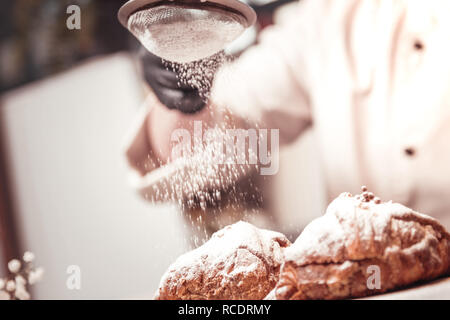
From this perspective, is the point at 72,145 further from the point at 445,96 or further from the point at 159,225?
the point at 445,96

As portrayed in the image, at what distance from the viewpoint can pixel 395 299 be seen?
68cm

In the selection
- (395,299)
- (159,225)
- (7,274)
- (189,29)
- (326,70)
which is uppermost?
(189,29)

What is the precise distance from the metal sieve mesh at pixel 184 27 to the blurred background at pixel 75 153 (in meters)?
0.41

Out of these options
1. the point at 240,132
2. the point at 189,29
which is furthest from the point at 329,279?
the point at 240,132

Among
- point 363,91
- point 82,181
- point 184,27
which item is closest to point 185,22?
point 184,27

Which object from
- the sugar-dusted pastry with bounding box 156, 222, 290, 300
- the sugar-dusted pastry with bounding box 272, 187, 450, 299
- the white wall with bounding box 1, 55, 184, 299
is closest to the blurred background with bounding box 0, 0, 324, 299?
the white wall with bounding box 1, 55, 184, 299

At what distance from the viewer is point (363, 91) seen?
1.30 m

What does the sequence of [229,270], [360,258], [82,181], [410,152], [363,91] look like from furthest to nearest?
[82,181], [363,91], [410,152], [229,270], [360,258]

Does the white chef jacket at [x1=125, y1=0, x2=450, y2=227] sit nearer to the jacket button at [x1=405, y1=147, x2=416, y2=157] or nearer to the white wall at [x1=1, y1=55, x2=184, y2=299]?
the jacket button at [x1=405, y1=147, x2=416, y2=157]

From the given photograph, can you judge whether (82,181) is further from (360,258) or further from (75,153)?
(360,258)

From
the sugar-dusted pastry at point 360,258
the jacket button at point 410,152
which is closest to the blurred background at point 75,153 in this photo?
the jacket button at point 410,152

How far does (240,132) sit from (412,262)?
0.61m

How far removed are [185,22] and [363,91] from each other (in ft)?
1.77

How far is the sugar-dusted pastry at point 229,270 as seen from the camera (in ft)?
2.97
